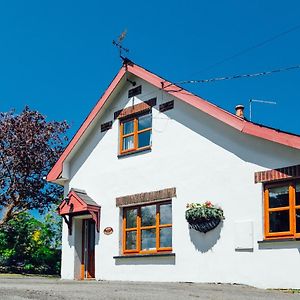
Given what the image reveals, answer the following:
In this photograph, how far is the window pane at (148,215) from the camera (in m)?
17.4

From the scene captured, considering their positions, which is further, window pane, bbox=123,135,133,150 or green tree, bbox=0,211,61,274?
green tree, bbox=0,211,61,274

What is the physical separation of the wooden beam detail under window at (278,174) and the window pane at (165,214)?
336 centimetres

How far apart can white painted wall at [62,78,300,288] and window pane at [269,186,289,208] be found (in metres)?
0.34

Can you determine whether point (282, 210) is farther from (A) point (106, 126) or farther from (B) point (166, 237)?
(A) point (106, 126)

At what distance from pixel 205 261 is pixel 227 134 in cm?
359

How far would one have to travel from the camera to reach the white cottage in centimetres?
1413

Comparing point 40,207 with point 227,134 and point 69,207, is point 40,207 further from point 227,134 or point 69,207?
point 227,134

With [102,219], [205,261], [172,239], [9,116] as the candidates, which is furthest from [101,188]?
[9,116]

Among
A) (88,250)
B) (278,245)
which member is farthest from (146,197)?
(278,245)

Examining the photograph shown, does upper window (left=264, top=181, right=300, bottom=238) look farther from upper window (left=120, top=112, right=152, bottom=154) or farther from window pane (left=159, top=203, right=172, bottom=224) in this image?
upper window (left=120, top=112, right=152, bottom=154)

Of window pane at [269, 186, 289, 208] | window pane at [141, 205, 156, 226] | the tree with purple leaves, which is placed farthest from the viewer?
the tree with purple leaves

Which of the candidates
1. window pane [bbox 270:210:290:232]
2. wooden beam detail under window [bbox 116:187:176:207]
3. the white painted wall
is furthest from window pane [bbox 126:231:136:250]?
window pane [bbox 270:210:290:232]

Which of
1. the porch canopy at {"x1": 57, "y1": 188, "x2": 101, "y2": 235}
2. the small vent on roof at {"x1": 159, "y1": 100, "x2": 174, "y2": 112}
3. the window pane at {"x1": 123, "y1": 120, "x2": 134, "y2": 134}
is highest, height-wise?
the small vent on roof at {"x1": 159, "y1": 100, "x2": 174, "y2": 112}

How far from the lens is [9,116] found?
25.9 metres
